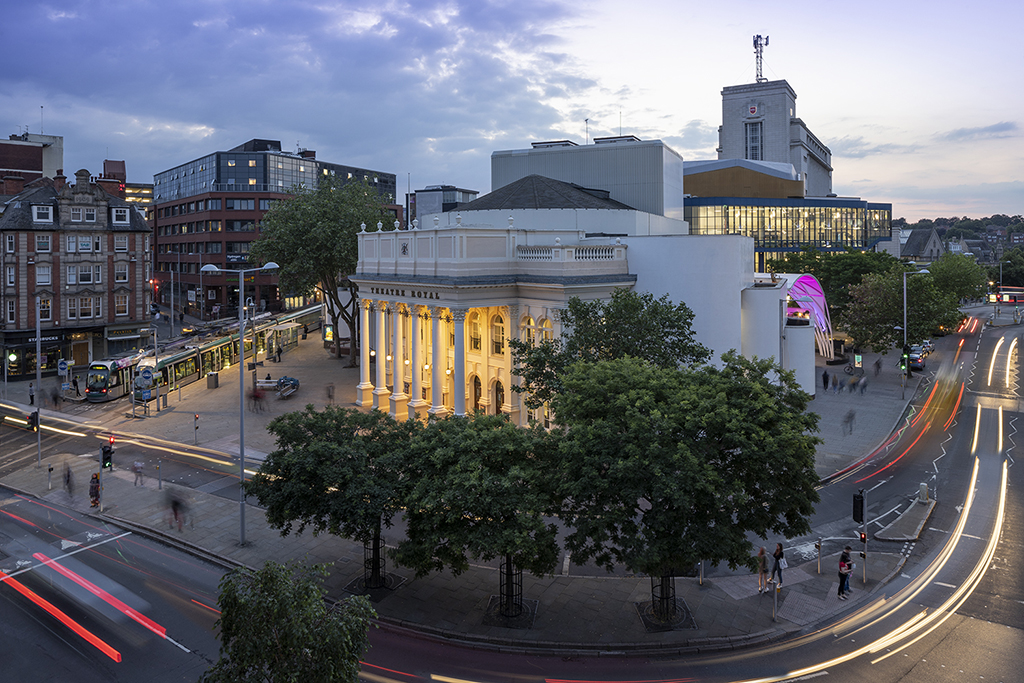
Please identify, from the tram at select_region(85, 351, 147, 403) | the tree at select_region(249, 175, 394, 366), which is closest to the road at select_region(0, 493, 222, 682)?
the tram at select_region(85, 351, 147, 403)

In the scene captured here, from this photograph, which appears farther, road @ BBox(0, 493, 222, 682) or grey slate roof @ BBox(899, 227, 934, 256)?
grey slate roof @ BBox(899, 227, 934, 256)

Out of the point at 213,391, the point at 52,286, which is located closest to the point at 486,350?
the point at 213,391

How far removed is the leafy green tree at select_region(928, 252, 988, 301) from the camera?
98.9 metres

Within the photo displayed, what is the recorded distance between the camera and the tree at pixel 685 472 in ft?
62.2

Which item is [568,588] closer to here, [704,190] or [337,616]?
[337,616]

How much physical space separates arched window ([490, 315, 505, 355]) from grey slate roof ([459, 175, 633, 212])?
419 inches

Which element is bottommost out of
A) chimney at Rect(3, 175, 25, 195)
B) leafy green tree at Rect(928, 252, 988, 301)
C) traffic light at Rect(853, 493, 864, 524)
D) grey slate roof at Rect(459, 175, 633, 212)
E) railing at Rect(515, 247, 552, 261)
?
traffic light at Rect(853, 493, 864, 524)

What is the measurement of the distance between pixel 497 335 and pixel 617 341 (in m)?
13.3

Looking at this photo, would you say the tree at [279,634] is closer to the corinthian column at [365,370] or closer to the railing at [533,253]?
the railing at [533,253]

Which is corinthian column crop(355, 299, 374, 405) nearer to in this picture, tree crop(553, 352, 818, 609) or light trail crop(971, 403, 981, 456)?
tree crop(553, 352, 818, 609)

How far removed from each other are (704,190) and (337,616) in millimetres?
119574

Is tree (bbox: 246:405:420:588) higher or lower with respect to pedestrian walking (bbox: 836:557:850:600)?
higher

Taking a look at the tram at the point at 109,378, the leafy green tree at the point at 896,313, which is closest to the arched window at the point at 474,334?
the tram at the point at 109,378

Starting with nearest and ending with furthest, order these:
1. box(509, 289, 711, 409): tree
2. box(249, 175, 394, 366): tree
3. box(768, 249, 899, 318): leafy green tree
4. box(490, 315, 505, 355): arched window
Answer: box(509, 289, 711, 409): tree
box(490, 315, 505, 355): arched window
box(249, 175, 394, 366): tree
box(768, 249, 899, 318): leafy green tree
